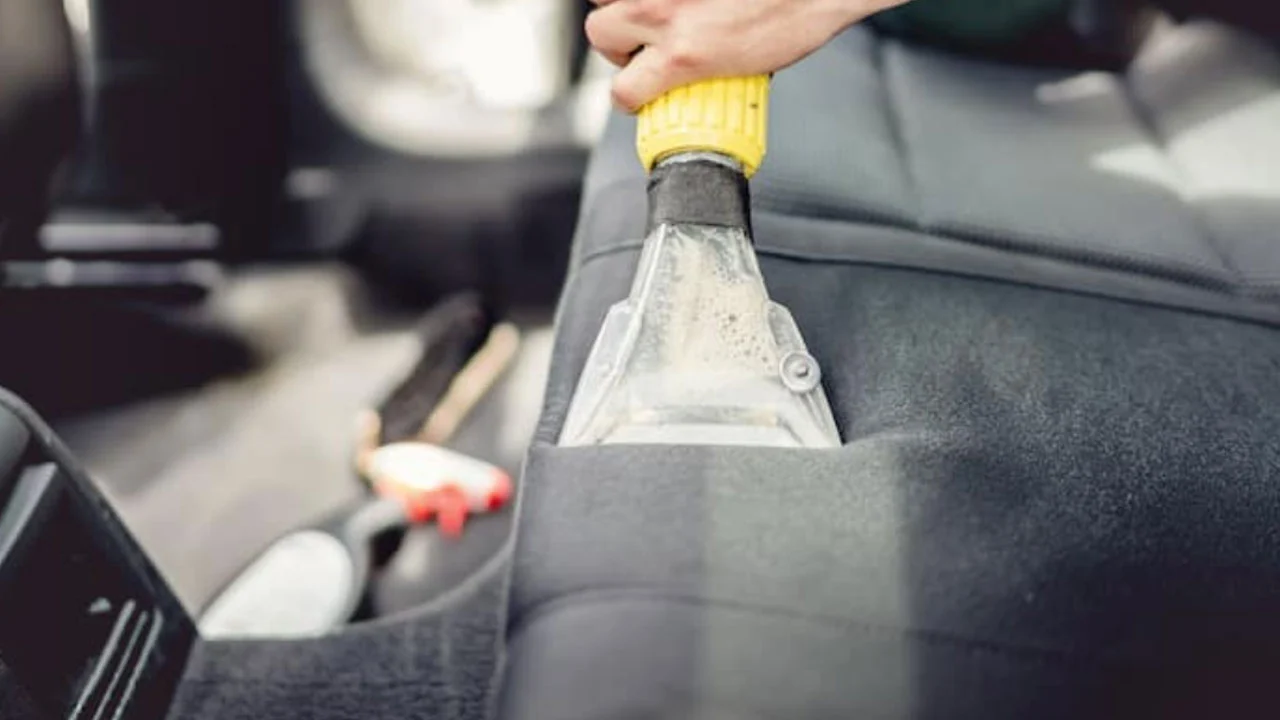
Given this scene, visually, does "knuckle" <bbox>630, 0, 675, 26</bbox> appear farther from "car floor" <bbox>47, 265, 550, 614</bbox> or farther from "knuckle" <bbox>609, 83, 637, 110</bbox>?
"car floor" <bbox>47, 265, 550, 614</bbox>

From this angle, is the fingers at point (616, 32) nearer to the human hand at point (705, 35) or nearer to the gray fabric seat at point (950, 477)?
the human hand at point (705, 35)

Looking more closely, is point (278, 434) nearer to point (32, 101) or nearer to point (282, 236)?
point (282, 236)

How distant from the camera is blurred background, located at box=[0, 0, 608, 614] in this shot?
4.21 feet

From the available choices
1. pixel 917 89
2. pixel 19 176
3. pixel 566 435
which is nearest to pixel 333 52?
pixel 19 176

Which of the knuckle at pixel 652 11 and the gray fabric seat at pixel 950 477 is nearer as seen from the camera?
the gray fabric seat at pixel 950 477

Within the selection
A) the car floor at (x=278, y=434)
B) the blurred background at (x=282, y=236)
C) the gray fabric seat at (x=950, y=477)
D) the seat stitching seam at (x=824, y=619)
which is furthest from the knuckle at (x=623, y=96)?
the blurred background at (x=282, y=236)

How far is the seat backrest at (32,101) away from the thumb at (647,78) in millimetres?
505

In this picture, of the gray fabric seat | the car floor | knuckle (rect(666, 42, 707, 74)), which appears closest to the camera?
the gray fabric seat

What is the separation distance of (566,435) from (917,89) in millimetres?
483

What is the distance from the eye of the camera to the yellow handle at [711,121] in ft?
2.16

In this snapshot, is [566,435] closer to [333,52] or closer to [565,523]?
[565,523]

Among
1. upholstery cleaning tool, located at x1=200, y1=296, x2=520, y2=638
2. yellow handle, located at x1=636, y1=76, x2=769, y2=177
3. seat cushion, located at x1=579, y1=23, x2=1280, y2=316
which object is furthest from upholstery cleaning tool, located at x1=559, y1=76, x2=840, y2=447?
upholstery cleaning tool, located at x1=200, y1=296, x2=520, y2=638

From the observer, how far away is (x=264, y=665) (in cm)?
92

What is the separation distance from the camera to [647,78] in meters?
0.66
